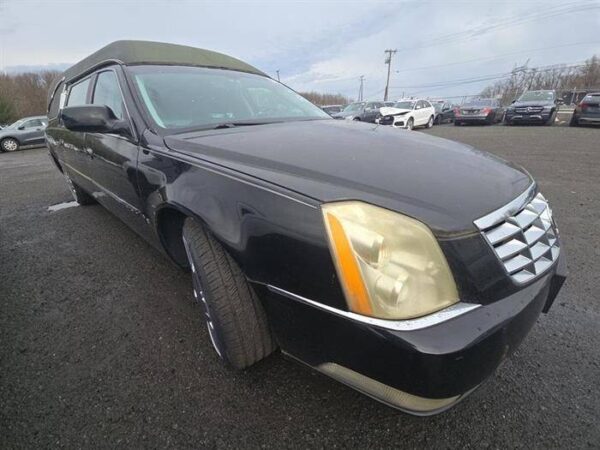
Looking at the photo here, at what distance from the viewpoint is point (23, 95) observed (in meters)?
32.8

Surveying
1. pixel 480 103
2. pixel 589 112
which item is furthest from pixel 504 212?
pixel 480 103

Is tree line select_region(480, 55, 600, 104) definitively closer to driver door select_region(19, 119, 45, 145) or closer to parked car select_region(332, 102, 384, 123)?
parked car select_region(332, 102, 384, 123)

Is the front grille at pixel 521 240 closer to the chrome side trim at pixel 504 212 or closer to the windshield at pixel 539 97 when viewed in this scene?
the chrome side trim at pixel 504 212

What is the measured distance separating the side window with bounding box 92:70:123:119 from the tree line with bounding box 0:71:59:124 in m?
33.4

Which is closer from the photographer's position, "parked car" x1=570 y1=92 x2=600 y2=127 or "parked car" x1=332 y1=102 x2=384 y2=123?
"parked car" x1=570 y1=92 x2=600 y2=127

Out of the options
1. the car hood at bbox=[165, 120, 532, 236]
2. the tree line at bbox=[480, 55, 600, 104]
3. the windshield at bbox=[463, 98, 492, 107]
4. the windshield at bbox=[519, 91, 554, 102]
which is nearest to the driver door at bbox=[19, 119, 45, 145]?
the car hood at bbox=[165, 120, 532, 236]

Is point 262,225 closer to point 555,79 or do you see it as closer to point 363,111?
point 363,111

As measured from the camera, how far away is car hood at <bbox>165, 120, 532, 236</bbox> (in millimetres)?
1121

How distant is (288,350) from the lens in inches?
51.9

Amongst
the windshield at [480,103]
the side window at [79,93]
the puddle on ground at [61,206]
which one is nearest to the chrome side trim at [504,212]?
the side window at [79,93]

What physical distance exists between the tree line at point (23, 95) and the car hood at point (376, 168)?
35211 millimetres

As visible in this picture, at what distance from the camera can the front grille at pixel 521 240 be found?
1.13 m

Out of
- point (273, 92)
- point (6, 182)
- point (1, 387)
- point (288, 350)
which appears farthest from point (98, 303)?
point (6, 182)

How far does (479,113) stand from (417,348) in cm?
1842
